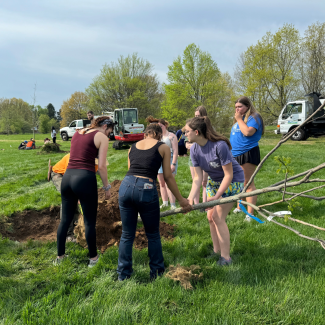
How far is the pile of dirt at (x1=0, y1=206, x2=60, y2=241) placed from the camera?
13.9ft

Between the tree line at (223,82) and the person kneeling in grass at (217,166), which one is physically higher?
the tree line at (223,82)

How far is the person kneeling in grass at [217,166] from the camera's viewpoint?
2859mm

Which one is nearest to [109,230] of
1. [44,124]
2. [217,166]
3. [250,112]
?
[217,166]

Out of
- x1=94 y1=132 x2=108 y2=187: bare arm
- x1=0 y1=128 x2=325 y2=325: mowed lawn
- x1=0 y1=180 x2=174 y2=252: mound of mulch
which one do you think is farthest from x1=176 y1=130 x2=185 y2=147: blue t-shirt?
x1=94 y1=132 x2=108 y2=187: bare arm

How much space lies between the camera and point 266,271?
2.83 m

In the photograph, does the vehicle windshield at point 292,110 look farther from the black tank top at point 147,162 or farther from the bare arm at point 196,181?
the black tank top at point 147,162

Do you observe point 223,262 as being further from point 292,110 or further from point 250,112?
point 292,110

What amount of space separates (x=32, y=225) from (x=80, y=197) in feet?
7.99

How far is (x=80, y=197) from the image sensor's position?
2.96 metres

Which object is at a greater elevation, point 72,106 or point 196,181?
point 72,106

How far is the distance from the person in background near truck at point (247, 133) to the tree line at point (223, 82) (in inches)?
986

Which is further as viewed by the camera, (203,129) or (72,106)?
(72,106)

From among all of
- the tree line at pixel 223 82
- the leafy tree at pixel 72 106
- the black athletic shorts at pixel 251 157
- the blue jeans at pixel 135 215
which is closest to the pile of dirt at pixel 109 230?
the blue jeans at pixel 135 215

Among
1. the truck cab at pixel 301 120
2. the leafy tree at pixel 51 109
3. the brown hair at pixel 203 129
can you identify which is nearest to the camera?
the brown hair at pixel 203 129
